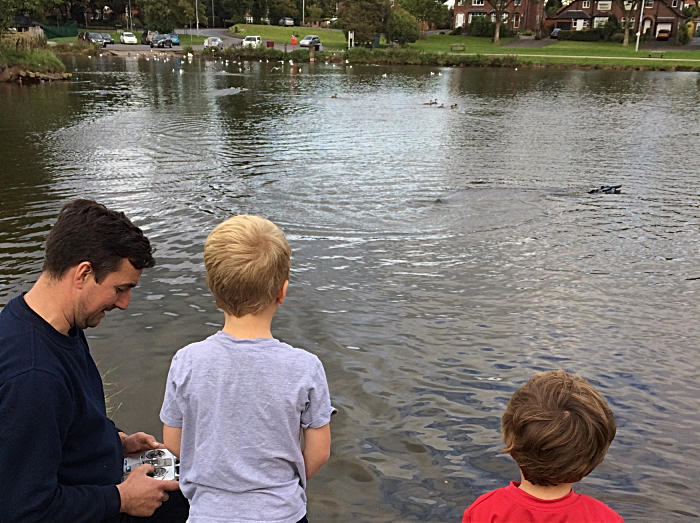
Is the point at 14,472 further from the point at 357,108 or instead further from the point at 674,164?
the point at 357,108

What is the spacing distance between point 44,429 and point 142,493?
59 cm

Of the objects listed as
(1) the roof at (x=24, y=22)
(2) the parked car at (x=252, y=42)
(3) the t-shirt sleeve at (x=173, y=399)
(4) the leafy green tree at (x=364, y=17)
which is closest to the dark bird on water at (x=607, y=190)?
(3) the t-shirt sleeve at (x=173, y=399)

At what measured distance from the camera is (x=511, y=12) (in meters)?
88.7

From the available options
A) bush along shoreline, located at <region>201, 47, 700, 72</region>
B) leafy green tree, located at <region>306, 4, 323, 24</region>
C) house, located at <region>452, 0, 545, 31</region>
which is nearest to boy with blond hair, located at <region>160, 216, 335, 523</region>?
bush along shoreline, located at <region>201, 47, 700, 72</region>

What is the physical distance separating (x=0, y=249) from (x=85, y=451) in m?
7.16

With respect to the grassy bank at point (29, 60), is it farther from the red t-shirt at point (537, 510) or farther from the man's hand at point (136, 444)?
the red t-shirt at point (537, 510)

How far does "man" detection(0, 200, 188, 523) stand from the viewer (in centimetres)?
211

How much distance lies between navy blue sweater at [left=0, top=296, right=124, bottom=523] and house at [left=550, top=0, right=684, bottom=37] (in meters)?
87.2

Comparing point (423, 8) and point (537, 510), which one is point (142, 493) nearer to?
point (537, 510)

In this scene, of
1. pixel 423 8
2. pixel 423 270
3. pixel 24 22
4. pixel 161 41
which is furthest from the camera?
pixel 423 8

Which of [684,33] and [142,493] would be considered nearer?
[142,493]

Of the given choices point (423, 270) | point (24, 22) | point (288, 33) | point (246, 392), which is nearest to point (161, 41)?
point (288, 33)

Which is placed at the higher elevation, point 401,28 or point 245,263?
point 401,28

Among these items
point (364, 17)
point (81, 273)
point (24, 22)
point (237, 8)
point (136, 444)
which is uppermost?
point (237, 8)
